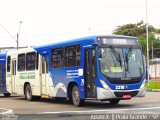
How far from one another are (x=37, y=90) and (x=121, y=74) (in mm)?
6665

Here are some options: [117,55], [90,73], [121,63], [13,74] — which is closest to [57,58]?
[90,73]

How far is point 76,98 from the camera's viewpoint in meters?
20.6

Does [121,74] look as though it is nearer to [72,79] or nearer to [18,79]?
[72,79]

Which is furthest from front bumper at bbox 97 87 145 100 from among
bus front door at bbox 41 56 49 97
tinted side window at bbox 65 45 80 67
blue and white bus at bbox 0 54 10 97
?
blue and white bus at bbox 0 54 10 97

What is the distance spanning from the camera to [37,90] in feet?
80.4

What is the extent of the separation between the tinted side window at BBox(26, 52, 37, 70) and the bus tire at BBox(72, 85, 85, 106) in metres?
4.79

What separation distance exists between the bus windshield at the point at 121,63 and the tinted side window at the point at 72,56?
1.58m

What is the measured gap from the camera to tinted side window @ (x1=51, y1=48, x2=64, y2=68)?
21766 mm

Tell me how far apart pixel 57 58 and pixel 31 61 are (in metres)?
3.57

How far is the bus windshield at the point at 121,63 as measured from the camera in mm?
19078

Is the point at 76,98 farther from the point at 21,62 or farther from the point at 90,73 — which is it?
the point at 21,62

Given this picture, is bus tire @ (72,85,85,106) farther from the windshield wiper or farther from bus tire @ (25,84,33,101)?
bus tire @ (25,84,33,101)

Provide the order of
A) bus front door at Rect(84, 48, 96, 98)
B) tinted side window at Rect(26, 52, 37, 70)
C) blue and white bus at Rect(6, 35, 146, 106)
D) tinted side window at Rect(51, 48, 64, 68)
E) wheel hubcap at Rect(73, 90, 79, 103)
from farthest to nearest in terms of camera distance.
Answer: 1. tinted side window at Rect(26, 52, 37, 70)
2. tinted side window at Rect(51, 48, 64, 68)
3. wheel hubcap at Rect(73, 90, 79, 103)
4. bus front door at Rect(84, 48, 96, 98)
5. blue and white bus at Rect(6, 35, 146, 106)

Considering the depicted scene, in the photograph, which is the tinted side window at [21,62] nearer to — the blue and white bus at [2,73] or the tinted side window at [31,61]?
the tinted side window at [31,61]
